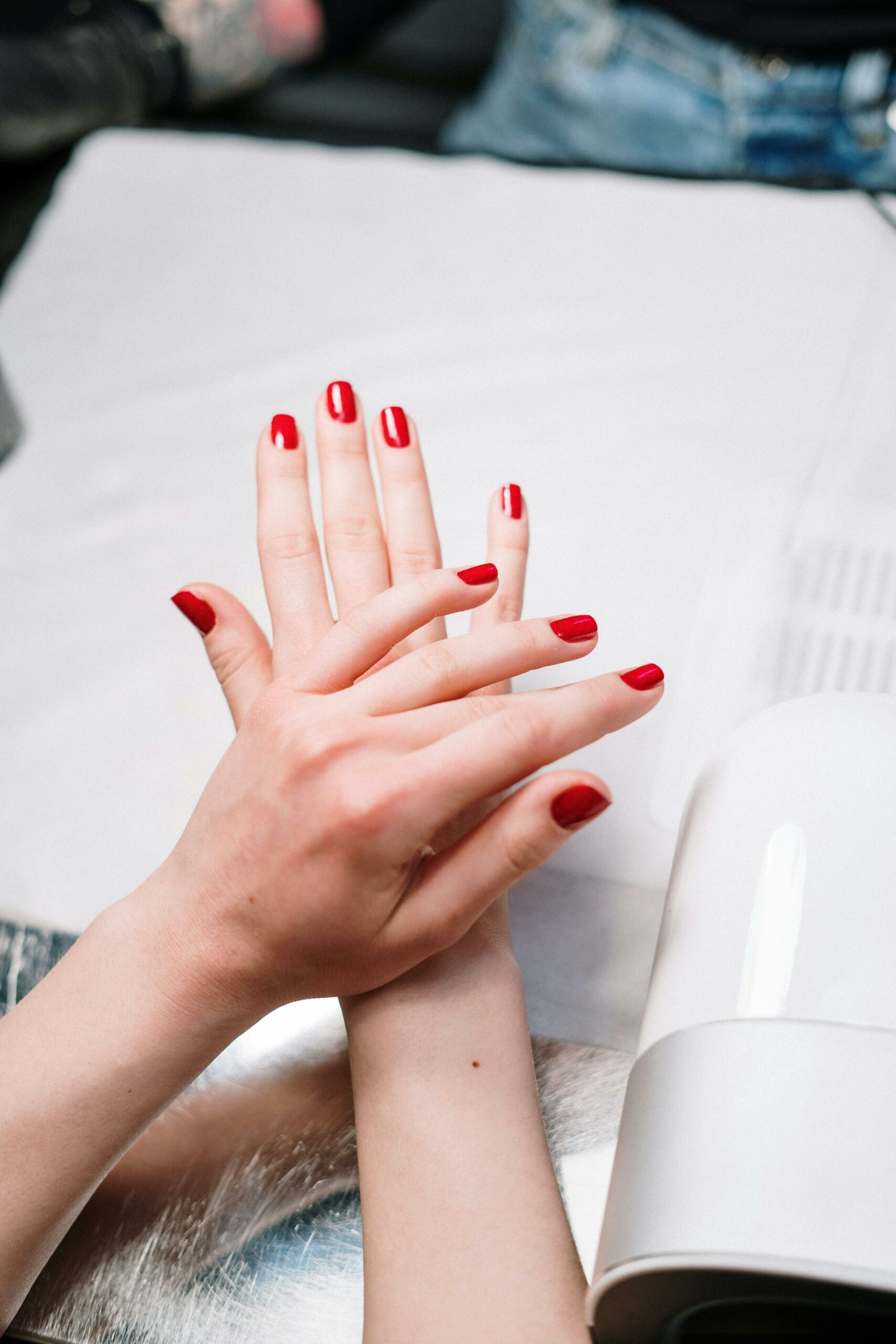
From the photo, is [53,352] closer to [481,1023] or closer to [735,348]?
[735,348]

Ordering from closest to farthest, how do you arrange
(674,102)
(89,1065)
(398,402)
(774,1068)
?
1. (774,1068)
2. (89,1065)
3. (398,402)
4. (674,102)

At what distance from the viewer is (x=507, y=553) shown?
0.55 meters

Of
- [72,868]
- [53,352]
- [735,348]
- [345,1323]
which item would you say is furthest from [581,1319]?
[53,352]

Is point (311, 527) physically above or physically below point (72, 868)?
above

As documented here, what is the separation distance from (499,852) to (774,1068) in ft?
0.46

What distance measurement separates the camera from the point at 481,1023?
0.45m

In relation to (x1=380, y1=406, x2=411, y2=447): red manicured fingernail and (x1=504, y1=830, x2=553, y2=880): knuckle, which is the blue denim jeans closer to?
(x1=380, y1=406, x2=411, y2=447): red manicured fingernail

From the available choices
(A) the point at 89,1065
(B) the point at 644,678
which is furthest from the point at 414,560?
(A) the point at 89,1065

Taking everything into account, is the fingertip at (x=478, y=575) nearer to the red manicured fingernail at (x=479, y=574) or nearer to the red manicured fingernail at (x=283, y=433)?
the red manicured fingernail at (x=479, y=574)

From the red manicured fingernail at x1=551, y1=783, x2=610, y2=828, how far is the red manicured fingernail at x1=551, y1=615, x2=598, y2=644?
87mm

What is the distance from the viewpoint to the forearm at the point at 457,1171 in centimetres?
39

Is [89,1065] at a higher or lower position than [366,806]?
lower

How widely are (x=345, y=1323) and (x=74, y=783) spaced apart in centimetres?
35

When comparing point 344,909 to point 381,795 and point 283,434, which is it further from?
point 283,434
